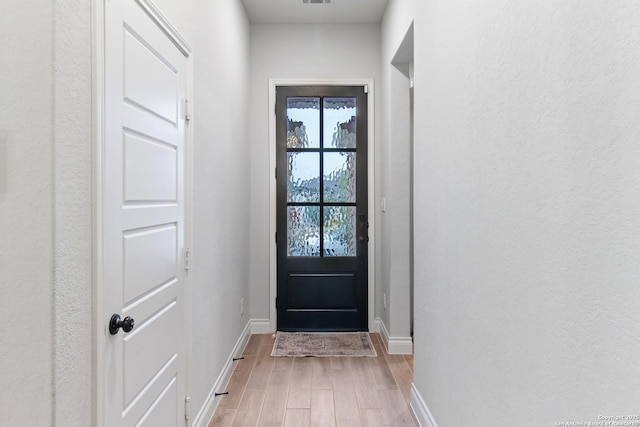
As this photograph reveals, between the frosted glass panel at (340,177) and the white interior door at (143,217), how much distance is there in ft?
6.49

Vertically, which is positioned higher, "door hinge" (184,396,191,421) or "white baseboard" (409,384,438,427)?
"door hinge" (184,396,191,421)

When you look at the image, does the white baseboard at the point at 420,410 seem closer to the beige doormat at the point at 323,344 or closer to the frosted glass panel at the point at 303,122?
the beige doormat at the point at 323,344

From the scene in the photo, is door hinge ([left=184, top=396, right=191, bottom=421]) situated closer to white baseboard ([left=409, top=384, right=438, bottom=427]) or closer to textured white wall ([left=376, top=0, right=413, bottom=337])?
white baseboard ([left=409, top=384, right=438, bottom=427])

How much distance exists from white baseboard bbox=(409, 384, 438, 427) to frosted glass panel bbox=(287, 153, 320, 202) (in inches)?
76.7

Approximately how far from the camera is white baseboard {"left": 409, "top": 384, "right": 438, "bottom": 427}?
199 centimetres

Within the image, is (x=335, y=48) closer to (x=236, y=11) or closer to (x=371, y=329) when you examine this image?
(x=236, y=11)

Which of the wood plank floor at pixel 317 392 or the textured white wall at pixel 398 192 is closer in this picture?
the wood plank floor at pixel 317 392

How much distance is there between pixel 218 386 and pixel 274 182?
74.5 inches

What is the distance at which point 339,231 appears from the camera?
3732 millimetres

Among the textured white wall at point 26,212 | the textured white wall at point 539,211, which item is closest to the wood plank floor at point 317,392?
the textured white wall at point 539,211

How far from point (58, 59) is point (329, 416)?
2.15 m

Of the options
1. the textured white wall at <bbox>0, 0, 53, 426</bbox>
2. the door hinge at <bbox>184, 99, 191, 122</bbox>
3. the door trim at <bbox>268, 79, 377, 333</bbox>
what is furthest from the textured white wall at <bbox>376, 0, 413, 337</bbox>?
the textured white wall at <bbox>0, 0, 53, 426</bbox>

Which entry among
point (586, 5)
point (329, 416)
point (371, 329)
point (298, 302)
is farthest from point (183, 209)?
point (371, 329)

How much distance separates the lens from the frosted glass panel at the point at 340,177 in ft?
12.1
